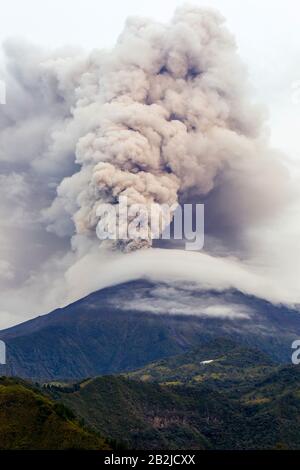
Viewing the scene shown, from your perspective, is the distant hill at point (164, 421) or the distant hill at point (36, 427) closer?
the distant hill at point (36, 427)

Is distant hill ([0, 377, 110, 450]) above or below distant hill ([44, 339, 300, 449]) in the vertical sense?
above

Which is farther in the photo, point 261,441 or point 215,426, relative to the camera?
point 215,426

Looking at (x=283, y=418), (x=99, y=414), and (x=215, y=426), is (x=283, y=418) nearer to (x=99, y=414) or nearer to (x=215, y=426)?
(x=215, y=426)

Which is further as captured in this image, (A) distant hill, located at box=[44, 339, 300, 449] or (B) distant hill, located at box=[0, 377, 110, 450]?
(A) distant hill, located at box=[44, 339, 300, 449]

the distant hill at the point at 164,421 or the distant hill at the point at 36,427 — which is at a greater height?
the distant hill at the point at 36,427

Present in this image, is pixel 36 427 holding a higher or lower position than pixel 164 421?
higher
